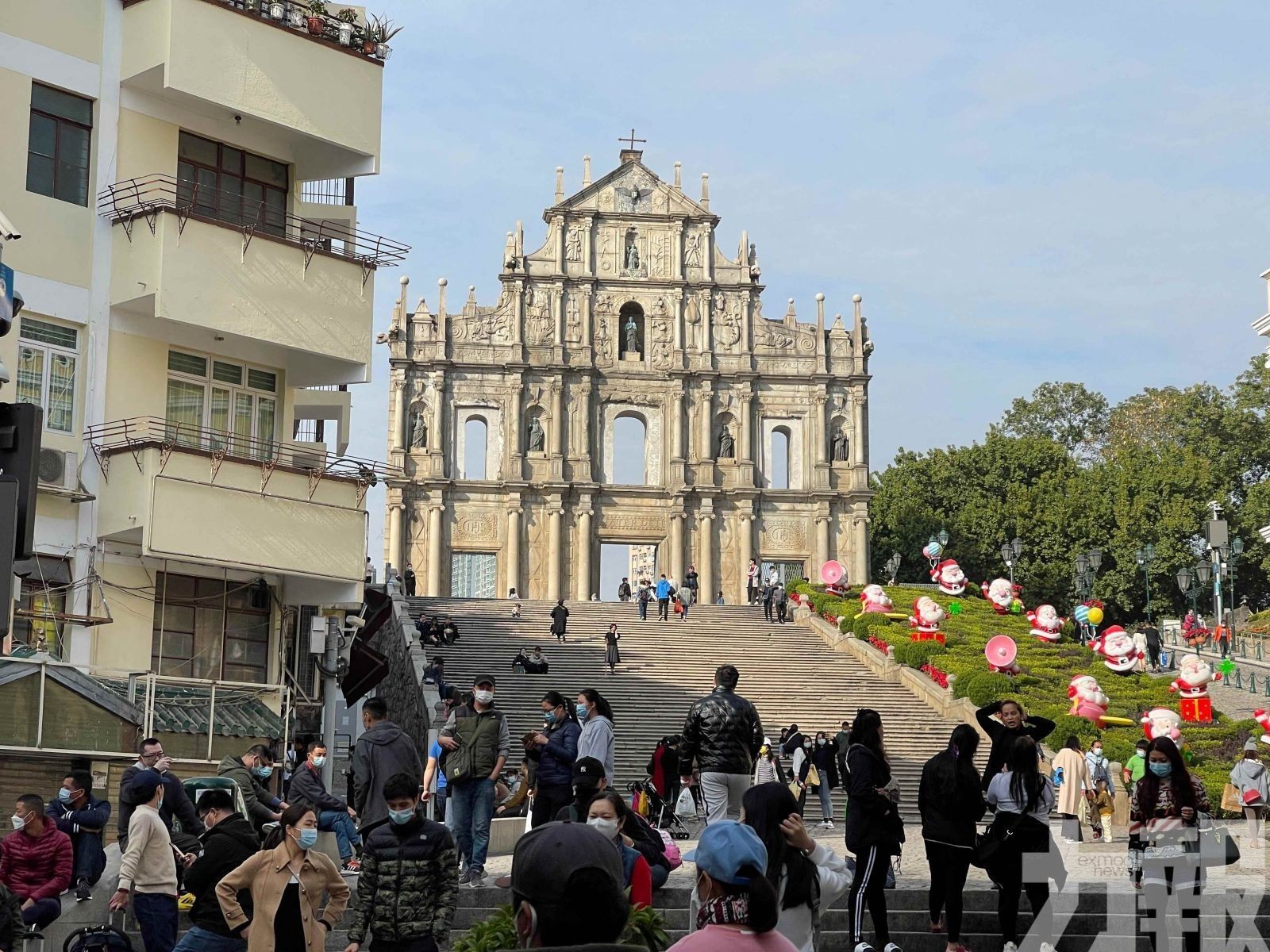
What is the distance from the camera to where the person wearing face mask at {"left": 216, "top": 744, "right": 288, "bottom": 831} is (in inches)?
544

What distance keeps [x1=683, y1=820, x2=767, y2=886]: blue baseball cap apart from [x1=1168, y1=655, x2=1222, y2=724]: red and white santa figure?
29.1 meters

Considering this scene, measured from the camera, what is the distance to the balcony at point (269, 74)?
70.6 ft

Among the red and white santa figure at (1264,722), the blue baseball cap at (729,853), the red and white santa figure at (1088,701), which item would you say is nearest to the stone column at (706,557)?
the red and white santa figure at (1088,701)

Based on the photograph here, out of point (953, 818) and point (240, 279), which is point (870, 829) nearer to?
point (953, 818)

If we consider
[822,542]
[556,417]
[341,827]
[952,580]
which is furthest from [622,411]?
[341,827]

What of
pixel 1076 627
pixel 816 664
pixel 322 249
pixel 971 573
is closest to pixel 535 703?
pixel 816 664

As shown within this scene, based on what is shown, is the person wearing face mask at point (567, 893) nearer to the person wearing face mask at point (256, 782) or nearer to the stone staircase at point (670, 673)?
the person wearing face mask at point (256, 782)

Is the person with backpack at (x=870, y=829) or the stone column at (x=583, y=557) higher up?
the stone column at (x=583, y=557)

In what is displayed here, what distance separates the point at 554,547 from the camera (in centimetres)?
5719

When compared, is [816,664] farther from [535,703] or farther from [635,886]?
[635,886]

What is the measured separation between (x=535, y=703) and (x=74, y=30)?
585 inches

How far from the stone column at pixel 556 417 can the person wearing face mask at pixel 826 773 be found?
32.0 metres

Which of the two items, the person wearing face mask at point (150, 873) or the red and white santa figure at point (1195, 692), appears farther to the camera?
the red and white santa figure at point (1195, 692)

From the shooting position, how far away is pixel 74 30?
70.1ft
